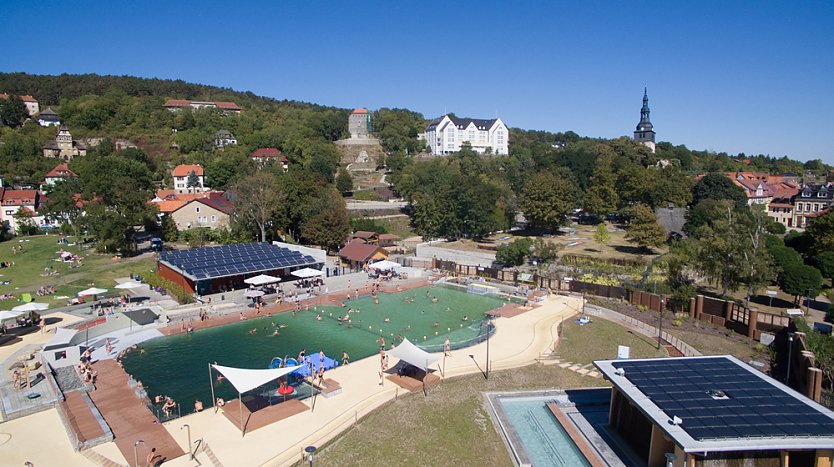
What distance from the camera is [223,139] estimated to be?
94938mm

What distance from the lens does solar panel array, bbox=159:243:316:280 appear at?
1281 inches

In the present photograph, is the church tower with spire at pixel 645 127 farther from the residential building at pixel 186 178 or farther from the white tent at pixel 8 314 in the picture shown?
the white tent at pixel 8 314

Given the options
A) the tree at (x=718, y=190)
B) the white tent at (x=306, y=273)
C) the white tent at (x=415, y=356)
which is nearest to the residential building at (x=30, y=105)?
the white tent at (x=306, y=273)

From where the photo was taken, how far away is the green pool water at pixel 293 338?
20.7 meters

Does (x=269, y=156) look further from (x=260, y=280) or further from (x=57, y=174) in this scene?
(x=260, y=280)

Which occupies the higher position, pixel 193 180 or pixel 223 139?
pixel 223 139

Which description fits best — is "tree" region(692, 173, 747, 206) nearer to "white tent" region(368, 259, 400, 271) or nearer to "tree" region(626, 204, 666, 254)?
"tree" region(626, 204, 666, 254)

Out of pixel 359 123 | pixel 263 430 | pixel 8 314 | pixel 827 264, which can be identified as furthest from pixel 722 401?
pixel 359 123

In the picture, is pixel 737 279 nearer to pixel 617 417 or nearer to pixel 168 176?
pixel 617 417

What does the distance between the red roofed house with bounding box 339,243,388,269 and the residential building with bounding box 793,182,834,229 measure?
1917 inches

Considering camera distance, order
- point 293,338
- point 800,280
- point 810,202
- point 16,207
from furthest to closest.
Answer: point 16,207 < point 810,202 < point 800,280 < point 293,338

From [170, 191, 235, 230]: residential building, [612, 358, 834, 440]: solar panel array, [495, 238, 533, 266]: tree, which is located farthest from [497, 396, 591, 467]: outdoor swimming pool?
[170, 191, 235, 230]: residential building

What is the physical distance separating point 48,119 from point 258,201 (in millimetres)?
82094

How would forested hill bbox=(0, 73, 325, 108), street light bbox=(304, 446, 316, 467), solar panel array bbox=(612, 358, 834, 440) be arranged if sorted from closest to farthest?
1. solar panel array bbox=(612, 358, 834, 440)
2. street light bbox=(304, 446, 316, 467)
3. forested hill bbox=(0, 73, 325, 108)
